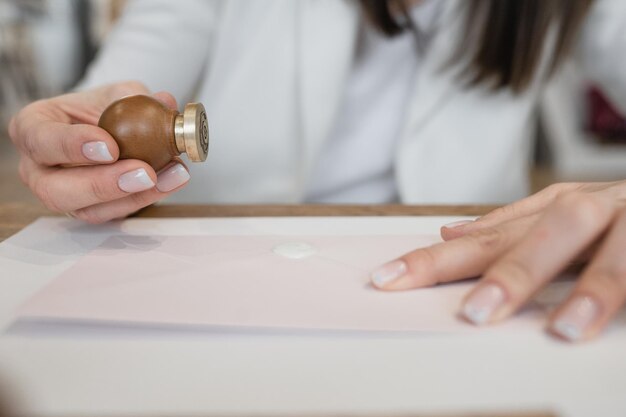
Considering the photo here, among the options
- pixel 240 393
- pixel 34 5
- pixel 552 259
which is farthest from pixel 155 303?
pixel 34 5

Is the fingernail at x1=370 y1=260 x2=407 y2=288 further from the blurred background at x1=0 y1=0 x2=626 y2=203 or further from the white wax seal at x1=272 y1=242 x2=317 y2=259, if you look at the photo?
the blurred background at x1=0 y1=0 x2=626 y2=203

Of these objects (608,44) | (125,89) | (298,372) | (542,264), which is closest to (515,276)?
(542,264)

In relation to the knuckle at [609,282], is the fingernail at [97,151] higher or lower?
higher

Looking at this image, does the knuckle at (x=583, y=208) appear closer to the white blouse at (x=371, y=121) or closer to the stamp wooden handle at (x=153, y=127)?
the stamp wooden handle at (x=153, y=127)

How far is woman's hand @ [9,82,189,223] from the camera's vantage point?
0.38 m

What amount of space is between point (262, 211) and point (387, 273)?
20 centimetres

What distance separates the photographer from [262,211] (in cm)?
51

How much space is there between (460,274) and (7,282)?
0.89 feet

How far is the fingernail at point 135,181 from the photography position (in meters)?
0.38

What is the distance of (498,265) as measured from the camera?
0.98 feet

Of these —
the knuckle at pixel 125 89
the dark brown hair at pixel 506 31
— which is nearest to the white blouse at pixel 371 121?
the dark brown hair at pixel 506 31

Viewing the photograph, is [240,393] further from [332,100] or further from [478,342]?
[332,100]

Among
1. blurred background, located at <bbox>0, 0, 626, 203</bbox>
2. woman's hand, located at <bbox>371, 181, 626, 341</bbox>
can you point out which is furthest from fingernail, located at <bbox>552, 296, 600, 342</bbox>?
blurred background, located at <bbox>0, 0, 626, 203</bbox>

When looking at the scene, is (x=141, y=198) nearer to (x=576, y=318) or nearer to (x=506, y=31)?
(x=576, y=318)
